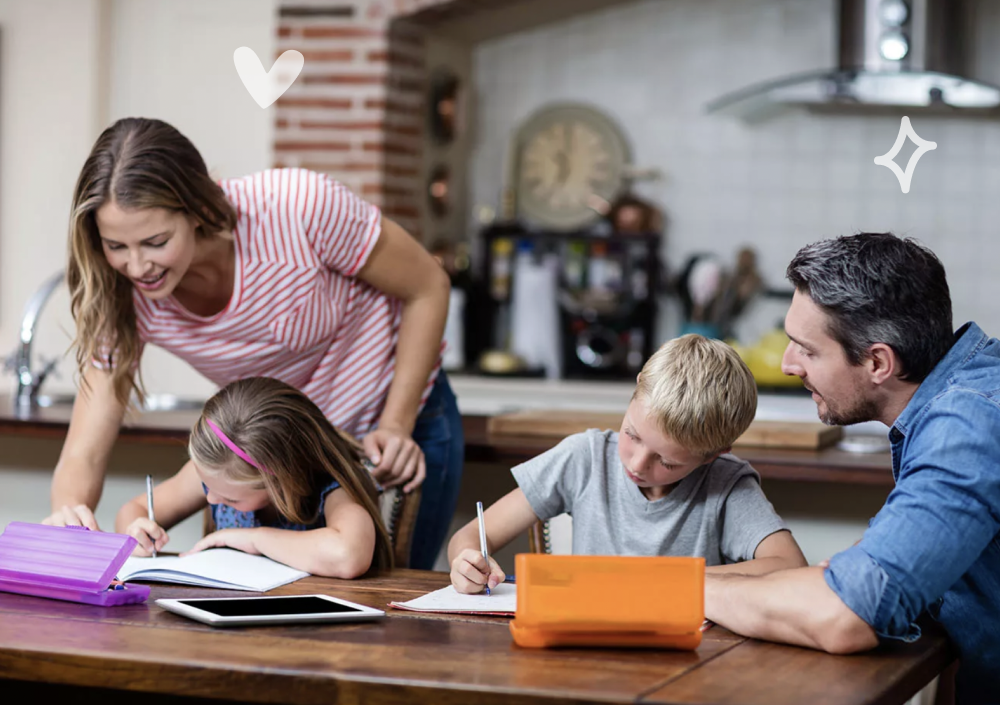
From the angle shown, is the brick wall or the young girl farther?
the brick wall

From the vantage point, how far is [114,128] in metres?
1.93

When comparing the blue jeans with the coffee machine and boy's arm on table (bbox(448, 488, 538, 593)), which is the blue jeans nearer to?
boy's arm on table (bbox(448, 488, 538, 593))

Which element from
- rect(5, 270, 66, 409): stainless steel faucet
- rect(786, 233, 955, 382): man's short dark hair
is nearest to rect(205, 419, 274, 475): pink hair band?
rect(786, 233, 955, 382): man's short dark hair

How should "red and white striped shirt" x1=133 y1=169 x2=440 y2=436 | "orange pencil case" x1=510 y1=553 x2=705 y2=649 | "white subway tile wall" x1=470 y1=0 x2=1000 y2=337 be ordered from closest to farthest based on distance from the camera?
"orange pencil case" x1=510 y1=553 x2=705 y2=649
"red and white striped shirt" x1=133 y1=169 x2=440 y2=436
"white subway tile wall" x1=470 y1=0 x2=1000 y2=337

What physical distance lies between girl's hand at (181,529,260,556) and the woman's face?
38 centimetres

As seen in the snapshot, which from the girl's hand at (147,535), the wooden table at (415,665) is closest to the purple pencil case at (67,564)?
the wooden table at (415,665)

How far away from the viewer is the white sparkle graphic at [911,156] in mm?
4727

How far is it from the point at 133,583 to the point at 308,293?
0.59 m

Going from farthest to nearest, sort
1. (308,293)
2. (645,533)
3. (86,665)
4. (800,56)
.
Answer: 1. (800,56)
2. (308,293)
3. (645,533)
4. (86,665)

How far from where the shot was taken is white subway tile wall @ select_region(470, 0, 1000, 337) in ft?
15.5

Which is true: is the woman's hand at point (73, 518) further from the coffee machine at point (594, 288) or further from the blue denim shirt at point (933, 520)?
the coffee machine at point (594, 288)

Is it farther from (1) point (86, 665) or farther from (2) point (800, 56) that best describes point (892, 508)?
(2) point (800, 56)

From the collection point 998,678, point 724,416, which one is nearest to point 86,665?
point 724,416

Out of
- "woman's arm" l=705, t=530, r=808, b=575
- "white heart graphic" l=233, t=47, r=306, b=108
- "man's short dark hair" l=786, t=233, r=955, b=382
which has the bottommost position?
"woman's arm" l=705, t=530, r=808, b=575
